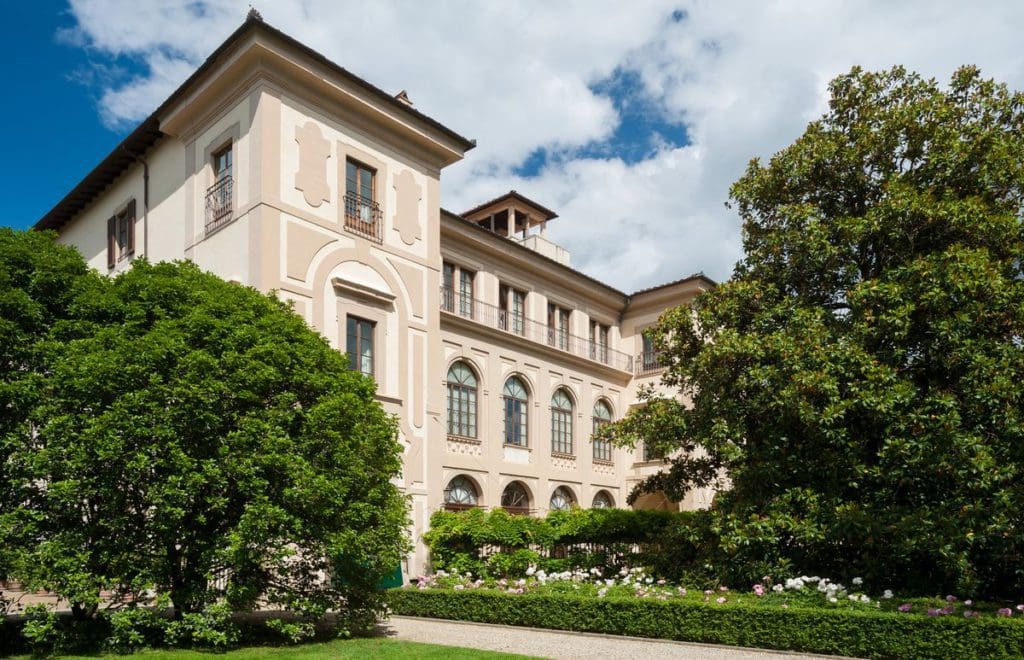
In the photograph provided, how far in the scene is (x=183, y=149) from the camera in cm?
2033

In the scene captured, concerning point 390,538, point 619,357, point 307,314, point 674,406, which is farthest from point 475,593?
point 619,357

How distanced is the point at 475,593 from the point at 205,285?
7.18 metres

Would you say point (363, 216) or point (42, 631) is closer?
point (42, 631)

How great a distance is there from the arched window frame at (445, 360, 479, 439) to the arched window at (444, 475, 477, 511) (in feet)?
4.46

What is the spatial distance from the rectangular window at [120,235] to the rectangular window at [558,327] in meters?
13.8

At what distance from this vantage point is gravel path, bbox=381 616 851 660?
11234 mm

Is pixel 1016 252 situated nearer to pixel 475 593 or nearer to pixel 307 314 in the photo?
pixel 475 593

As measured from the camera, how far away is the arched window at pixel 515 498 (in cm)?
2620

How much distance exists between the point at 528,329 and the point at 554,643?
16.6 meters

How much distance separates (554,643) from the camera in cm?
1238

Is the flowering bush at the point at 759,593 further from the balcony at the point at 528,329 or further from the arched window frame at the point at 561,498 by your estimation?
the arched window frame at the point at 561,498

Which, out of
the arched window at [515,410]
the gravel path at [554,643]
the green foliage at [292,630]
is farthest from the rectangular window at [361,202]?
the green foliage at [292,630]

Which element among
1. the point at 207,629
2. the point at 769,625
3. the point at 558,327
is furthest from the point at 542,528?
the point at 558,327

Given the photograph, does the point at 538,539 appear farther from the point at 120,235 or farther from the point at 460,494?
the point at 120,235
